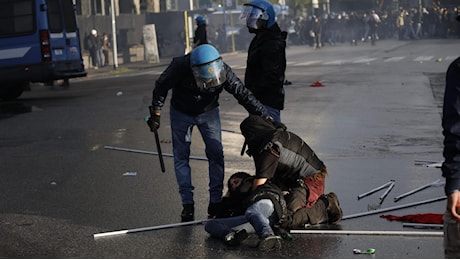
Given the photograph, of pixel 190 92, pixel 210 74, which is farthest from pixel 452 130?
pixel 190 92

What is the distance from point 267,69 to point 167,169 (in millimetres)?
2317

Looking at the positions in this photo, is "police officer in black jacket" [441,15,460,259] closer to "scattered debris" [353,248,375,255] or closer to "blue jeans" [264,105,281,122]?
"scattered debris" [353,248,375,255]

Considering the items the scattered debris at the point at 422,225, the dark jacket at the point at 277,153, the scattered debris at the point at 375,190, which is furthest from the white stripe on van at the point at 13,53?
the scattered debris at the point at 422,225

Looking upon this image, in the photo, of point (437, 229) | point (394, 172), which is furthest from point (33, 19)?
point (437, 229)

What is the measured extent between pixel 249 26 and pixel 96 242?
2.98 m

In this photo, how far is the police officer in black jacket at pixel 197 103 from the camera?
8188 millimetres

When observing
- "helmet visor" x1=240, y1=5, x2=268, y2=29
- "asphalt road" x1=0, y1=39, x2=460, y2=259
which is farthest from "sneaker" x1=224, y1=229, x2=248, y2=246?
"helmet visor" x1=240, y1=5, x2=268, y2=29

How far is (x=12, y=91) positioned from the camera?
23469 millimetres

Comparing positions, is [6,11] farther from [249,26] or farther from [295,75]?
[249,26]

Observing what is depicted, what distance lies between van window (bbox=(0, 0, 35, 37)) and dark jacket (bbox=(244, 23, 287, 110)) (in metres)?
13.2

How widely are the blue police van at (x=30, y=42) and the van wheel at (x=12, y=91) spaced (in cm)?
24

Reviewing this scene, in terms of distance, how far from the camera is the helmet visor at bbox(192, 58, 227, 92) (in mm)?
8141

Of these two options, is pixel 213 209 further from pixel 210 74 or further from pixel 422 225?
pixel 422 225

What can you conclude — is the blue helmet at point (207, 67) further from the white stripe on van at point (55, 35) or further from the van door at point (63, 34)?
the white stripe on van at point (55, 35)
